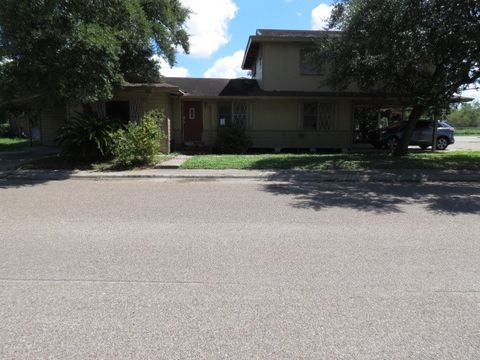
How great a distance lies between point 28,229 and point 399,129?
19420 mm

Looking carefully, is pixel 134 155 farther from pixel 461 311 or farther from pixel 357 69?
pixel 461 311

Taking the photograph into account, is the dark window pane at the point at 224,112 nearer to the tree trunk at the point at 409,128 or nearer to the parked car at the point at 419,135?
the parked car at the point at 419,135

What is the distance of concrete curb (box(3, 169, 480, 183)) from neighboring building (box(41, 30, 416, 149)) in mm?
7667

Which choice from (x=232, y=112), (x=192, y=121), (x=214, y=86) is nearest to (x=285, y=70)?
(x=232, y=112)

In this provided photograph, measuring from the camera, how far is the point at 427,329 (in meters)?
3.55

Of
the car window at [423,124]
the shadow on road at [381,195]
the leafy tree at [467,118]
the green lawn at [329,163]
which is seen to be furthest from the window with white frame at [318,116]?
the leafy tree at [467,118]

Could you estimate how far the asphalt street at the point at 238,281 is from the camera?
3.32 metres

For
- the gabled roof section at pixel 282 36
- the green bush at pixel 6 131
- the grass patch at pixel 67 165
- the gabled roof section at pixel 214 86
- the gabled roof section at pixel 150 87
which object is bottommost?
the grass patch at pixel 67 165

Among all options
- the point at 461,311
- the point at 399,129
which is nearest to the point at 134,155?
the point at 461,311

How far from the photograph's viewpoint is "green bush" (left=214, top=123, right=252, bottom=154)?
20.2 meters

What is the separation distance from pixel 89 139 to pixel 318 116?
11931mm

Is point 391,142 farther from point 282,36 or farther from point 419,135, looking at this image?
point 282,36

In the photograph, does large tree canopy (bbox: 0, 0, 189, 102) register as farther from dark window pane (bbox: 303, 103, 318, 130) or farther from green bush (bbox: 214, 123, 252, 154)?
dark window pane (bbox: 303, 103, 318, 130)

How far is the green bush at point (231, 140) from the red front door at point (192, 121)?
2.24 m
